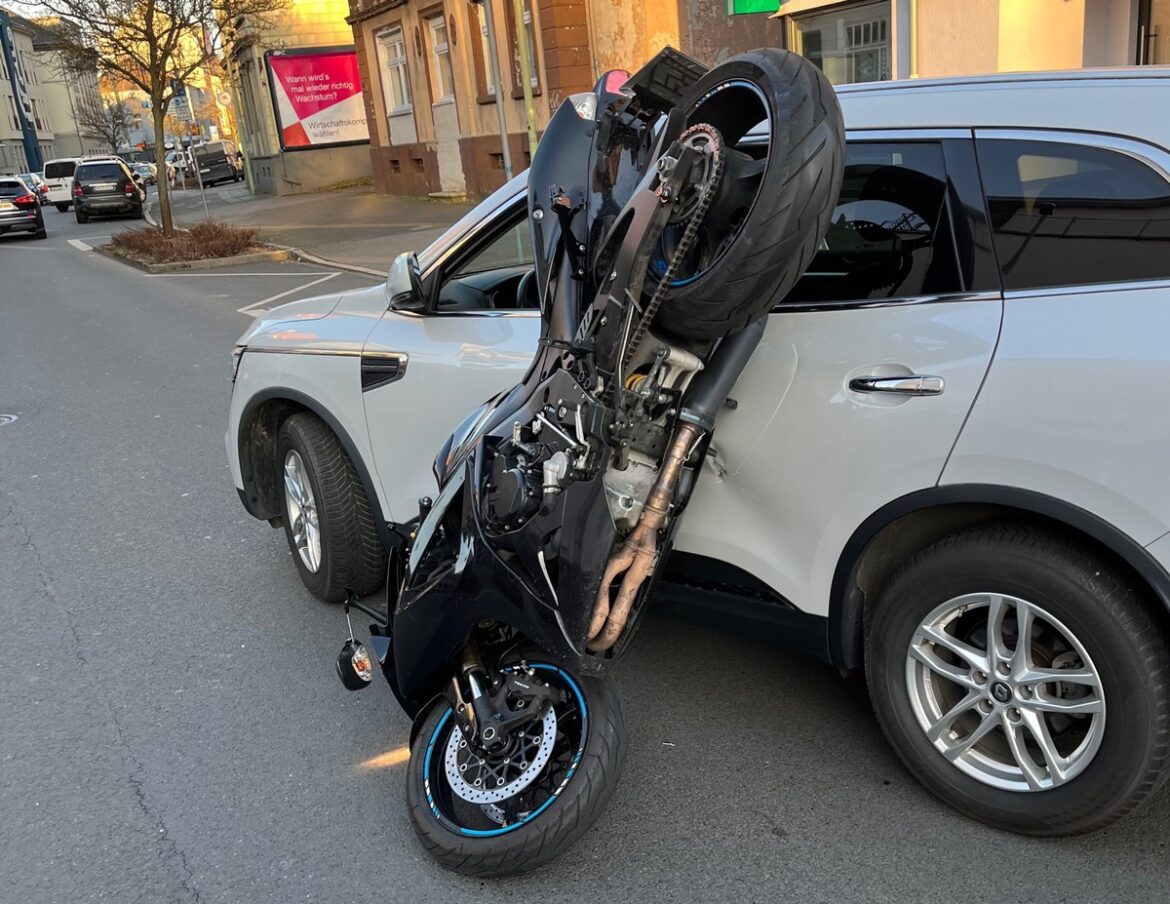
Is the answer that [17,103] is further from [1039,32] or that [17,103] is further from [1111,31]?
[1111,31]

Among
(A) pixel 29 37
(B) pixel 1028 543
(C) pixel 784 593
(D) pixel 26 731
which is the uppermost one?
(A) pixel 29 37

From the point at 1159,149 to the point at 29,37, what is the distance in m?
98.0

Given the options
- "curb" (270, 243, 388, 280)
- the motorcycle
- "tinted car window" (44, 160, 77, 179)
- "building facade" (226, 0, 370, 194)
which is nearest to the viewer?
the motorcycle

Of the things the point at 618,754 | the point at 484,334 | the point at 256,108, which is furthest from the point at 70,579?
the point at 256,108

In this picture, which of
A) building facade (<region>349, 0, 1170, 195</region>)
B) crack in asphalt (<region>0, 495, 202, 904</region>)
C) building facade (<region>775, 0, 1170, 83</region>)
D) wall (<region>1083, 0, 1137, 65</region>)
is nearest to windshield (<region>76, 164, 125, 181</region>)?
building facade (<region>349, 0, 1170, 195</region>)

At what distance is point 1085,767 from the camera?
8.22ft

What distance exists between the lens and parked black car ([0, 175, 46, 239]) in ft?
92.4

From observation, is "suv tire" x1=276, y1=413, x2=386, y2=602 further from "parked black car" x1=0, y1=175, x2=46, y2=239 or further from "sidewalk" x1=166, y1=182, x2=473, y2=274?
"parked black car" x1=0, y1=175, x2=46, y2=239

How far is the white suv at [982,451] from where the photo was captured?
234 cm

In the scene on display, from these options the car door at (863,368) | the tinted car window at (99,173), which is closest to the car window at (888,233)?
the car door at (863,368)

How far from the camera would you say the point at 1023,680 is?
2559 mm

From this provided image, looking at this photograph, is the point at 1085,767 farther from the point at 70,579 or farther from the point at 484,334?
the point at 70,579

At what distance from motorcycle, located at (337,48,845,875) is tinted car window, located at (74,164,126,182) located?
34953 mm

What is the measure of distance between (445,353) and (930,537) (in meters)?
1.79
